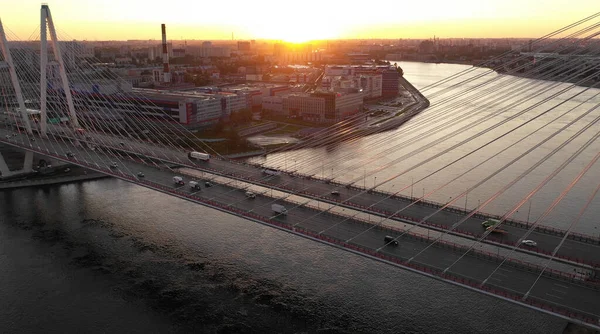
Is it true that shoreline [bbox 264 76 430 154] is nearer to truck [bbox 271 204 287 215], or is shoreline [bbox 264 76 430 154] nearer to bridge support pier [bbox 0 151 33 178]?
bridge support pier [bbox 0 151 33 178]

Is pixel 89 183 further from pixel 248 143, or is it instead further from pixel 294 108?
pixel 294 108

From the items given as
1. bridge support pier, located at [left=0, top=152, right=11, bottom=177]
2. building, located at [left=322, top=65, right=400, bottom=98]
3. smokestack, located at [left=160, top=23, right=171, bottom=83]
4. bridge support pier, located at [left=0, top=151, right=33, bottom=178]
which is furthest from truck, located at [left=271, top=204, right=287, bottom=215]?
smokestack, located at [left=160, top=23, right=171, bottom=83]

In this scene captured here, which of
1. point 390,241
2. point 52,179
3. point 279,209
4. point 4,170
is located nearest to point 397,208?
point 390,241

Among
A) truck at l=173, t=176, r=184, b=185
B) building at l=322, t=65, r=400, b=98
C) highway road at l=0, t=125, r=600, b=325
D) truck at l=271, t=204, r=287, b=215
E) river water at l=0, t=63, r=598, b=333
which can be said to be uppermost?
building at l=322, t=65, r=400, b=98

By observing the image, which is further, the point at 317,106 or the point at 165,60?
the point at 165,60

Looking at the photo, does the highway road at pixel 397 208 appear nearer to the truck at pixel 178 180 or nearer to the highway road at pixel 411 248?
the highway road at pixel 411 248

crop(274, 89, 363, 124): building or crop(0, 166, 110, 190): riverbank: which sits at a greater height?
crop(274, 89, 363, 124): building

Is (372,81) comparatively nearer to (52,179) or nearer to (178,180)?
(52,179)

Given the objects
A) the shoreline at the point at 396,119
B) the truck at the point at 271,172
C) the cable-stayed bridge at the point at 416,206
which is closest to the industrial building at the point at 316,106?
the shoreline at the point at 396,119

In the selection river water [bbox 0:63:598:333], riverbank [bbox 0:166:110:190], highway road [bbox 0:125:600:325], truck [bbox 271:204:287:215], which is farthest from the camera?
riverbank [bbox 0:166:110:190]
